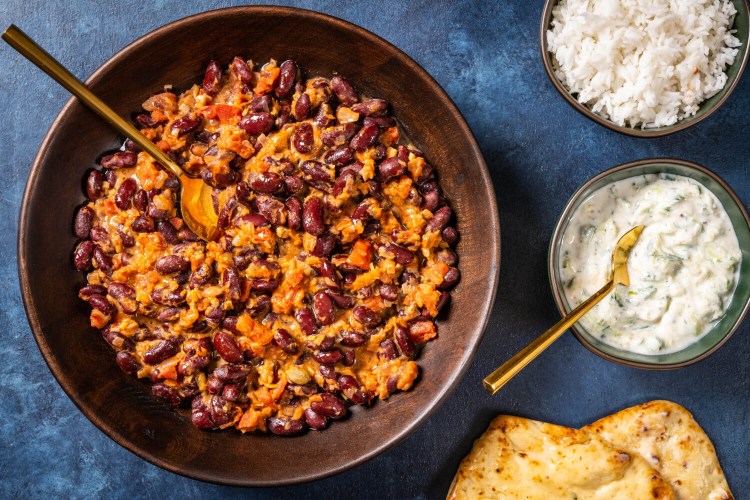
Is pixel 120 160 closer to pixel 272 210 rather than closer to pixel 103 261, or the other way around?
pixel 103 261

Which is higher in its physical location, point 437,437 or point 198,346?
point 198,346

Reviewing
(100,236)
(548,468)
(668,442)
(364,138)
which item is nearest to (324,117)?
(364,138)

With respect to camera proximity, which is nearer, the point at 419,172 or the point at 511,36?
the point at 419,172

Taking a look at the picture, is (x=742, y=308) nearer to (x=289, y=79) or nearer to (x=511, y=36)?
(x=511, y=36)

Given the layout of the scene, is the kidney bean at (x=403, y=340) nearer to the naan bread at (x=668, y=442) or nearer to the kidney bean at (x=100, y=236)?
the naan bread at (x=668, y=442)

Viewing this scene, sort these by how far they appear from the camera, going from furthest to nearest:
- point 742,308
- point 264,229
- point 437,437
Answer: point 437,437 → point 742,308 → point 264,229

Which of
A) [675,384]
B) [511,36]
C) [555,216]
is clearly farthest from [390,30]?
[675,384]
